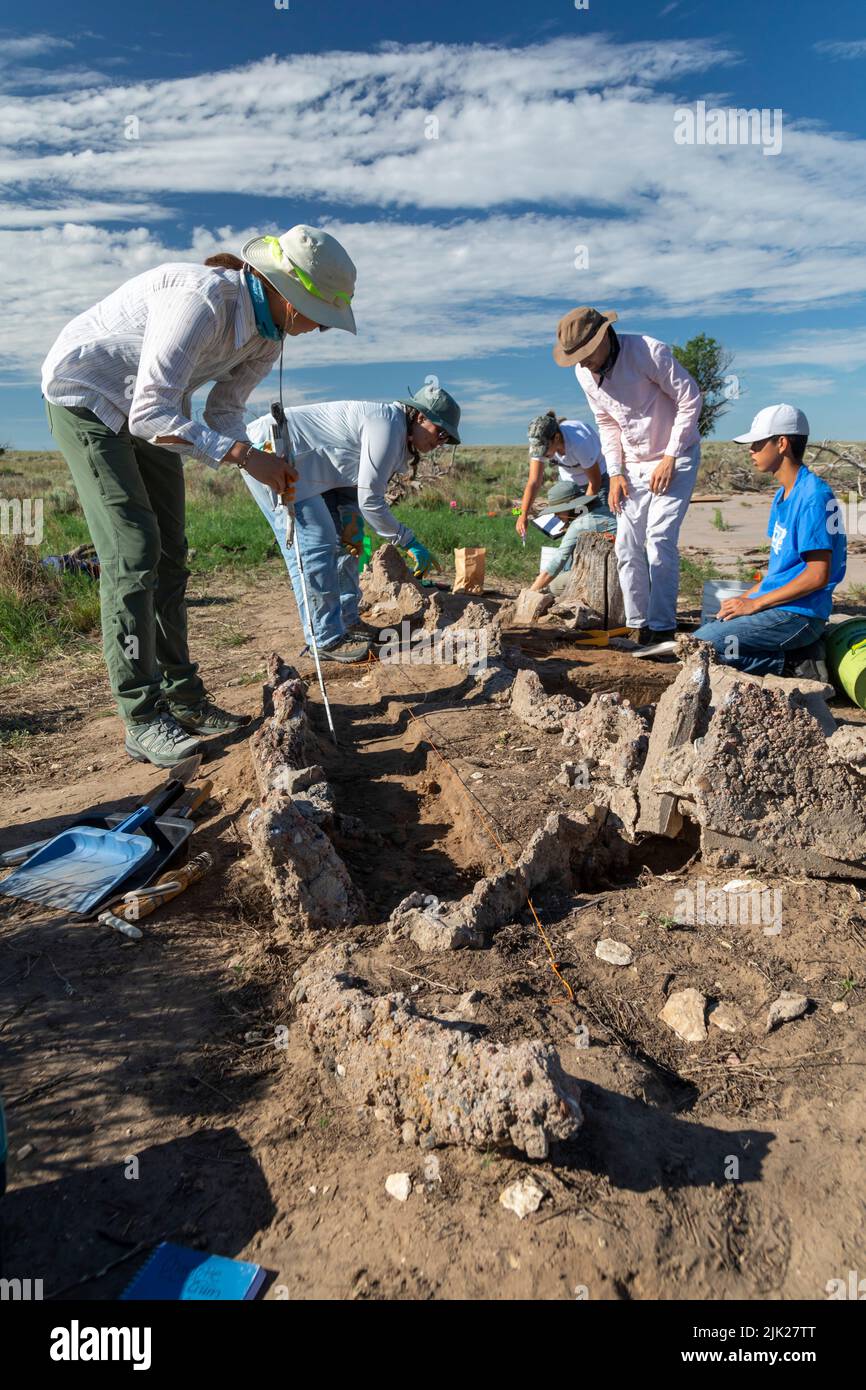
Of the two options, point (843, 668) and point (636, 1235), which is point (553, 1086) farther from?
point (843, 668)

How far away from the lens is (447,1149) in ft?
5.97

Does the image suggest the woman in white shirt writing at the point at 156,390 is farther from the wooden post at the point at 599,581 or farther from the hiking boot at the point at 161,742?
the wooden post at the point at 599,581

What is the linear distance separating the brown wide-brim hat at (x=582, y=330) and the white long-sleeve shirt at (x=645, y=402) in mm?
219

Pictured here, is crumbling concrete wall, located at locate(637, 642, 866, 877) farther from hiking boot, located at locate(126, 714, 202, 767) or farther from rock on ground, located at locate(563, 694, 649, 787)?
hiking boot, located at locate(126, 714, 202, 767)

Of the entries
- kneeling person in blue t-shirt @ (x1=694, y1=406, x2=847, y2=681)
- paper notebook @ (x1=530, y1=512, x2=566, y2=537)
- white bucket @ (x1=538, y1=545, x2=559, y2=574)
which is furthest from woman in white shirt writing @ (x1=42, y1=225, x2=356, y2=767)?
paper notebook @ (x1=530, y1=512, x2=566, y2=537)

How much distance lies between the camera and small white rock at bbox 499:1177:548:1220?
1671 mm

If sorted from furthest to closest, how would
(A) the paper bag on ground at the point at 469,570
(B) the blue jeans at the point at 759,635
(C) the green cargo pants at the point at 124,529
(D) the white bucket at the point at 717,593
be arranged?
(A) the paper bag on ground at the point at 469,570 → (D) the white bucket at the point at 717,593 → (B) the blue jeans at the point at 759,635 → (C) the green cargo pants at the point at 124,529

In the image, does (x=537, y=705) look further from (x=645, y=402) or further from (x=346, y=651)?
(x=645, y=402)

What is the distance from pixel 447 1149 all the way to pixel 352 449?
4217 millimetres

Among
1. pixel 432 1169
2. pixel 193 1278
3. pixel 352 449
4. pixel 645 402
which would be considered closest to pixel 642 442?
pixel 645 402

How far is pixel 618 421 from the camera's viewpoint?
553cm

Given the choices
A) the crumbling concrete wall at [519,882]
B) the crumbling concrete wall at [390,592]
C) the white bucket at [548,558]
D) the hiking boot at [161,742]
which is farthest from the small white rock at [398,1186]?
the white bucket at [548,558]

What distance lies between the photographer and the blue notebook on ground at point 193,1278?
1.58 metres

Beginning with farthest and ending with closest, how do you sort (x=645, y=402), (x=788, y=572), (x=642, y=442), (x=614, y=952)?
(x=642, y=442) < (x=645, y=402) < (x=788, y=572) < (x=614, y=952)
